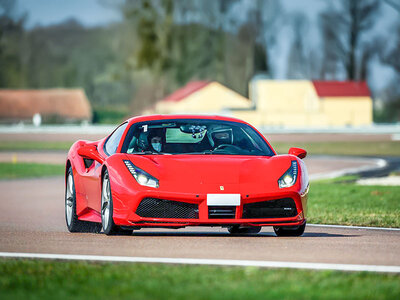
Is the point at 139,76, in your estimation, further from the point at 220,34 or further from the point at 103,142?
the point at 103,142

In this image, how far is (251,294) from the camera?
6.29 metres

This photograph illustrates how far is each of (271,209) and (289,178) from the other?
41 centimetres

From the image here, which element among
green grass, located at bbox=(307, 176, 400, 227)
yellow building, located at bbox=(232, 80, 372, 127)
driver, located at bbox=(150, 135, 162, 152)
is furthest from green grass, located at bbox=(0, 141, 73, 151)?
yellow building, located at bbox=(232, 80, 372, 127)

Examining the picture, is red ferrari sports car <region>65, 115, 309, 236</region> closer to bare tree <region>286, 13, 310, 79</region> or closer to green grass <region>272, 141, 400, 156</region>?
green grass <region>272, 141, 400, 156</region>

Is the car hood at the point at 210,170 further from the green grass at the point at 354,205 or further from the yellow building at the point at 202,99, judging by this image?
the yellow building at the point at 202,99

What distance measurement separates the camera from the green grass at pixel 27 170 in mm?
29031

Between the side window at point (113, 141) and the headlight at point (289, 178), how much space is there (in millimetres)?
1890

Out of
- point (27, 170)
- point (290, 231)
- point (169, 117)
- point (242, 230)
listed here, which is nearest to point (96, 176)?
point (169, 117)

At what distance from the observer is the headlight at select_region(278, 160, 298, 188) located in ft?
33.2

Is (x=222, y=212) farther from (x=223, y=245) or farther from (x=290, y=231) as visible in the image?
(x=290, y=231)

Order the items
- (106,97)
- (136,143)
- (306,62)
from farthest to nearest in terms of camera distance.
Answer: (106,97), (306,62), (136,143)

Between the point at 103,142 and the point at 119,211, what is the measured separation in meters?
1.75

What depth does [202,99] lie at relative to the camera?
12275cm

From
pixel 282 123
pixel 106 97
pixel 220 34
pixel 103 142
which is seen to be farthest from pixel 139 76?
pixel 103 142
